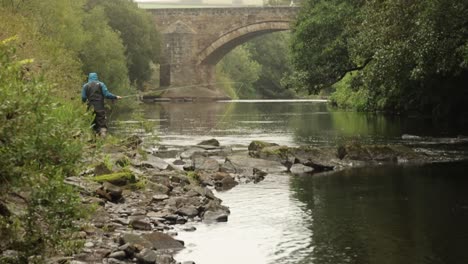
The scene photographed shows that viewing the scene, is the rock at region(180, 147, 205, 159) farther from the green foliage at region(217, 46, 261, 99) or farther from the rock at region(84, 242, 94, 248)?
the green foliage at region(217, 46, 261, 99)

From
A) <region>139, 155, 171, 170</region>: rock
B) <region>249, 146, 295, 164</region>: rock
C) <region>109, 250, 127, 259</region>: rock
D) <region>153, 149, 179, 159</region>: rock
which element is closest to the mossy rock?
<region>139, 155, 171, 170</region>: rock

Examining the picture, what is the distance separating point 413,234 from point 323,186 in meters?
4.94

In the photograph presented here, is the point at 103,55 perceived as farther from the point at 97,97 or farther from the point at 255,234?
the point at 255,234

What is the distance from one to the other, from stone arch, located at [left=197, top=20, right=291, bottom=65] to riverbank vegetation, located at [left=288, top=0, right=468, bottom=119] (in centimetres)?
1979

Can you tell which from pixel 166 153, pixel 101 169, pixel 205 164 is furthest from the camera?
pixel 166 153

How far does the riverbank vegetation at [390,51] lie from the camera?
1944cm

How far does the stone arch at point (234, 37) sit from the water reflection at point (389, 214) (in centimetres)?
4406

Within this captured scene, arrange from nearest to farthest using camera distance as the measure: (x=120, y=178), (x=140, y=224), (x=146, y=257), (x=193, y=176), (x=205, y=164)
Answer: (x=146, y=257) < (x=140, y=224) < (x=120, y=178) < (x=193, y=176) < (x=205, y=164)

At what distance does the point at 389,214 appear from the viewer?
12.7m

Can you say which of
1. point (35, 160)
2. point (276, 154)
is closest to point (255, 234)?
point (35, 160)

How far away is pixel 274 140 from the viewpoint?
85.2 ft

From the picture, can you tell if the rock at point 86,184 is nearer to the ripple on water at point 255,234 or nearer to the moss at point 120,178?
the moss at point 120,178

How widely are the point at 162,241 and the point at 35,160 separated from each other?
333 centimetres

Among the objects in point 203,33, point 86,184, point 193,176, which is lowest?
point 193,176
